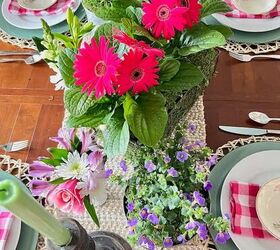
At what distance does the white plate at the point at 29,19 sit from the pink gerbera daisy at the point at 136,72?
0.47 m

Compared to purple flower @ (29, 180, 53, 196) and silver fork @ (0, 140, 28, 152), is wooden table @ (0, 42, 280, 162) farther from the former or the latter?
purple flower @ (29, 180, 53, 196)

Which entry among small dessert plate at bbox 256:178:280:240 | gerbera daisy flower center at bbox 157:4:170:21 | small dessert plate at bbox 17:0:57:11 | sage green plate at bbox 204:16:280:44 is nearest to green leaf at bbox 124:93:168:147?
gerbera daisy flower center at bbox 157:4:170:21

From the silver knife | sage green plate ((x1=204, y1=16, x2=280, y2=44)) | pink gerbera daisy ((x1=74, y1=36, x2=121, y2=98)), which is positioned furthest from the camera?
sage green plate ((x1=204, y1=16, x2=280, y2=44))

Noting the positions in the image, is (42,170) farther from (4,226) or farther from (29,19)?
(29,19)

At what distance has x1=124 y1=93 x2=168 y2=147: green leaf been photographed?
0.55 metres

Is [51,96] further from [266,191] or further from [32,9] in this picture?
[266,191]

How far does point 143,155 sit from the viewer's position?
61 cm

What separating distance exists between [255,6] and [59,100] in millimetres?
462

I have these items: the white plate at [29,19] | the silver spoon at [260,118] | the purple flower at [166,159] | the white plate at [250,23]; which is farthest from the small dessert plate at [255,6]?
the purple flower at [166,159]

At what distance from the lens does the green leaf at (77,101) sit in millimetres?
564

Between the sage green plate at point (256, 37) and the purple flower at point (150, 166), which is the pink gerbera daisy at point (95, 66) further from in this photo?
the sage green plate at point (256, 37)

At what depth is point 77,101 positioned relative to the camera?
0.57 meters

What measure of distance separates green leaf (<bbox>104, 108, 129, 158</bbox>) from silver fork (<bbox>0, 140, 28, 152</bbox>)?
0.26 meters

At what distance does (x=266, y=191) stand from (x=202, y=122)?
176 mm
